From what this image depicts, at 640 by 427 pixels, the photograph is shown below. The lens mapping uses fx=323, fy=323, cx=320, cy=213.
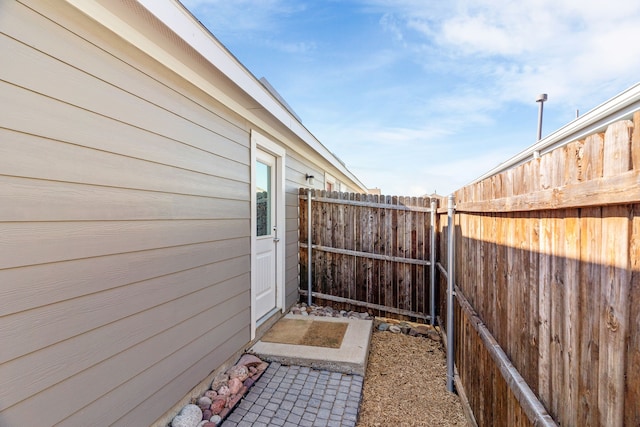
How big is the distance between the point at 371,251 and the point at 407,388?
7.28ft

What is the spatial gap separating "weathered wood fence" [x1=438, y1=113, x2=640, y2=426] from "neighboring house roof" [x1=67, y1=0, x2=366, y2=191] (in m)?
2.17

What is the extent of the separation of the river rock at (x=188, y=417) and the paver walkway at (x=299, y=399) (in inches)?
8.4

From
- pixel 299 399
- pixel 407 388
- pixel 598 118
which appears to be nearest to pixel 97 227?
pixel 299 399

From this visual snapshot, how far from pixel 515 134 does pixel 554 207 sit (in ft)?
46.1

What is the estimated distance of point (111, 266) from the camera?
6.07ft

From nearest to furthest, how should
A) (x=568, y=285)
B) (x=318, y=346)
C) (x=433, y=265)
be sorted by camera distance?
(x=568, y=285) → (x=318, y=346) → (x=433, y=265)

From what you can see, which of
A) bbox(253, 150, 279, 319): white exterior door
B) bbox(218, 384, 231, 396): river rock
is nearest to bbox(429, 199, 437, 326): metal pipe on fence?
bbox(253, 150, 279, 319): white exterior door

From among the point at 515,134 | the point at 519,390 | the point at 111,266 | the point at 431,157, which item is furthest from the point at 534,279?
the point at 431,157

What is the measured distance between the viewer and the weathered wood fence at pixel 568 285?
83 centimetres

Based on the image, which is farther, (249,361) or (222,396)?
(249,361)

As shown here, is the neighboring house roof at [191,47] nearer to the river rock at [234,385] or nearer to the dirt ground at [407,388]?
the river rock at [234,385]

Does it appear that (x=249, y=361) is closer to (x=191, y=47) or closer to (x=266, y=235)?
(x=266, y=235)

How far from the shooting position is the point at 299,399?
273cm

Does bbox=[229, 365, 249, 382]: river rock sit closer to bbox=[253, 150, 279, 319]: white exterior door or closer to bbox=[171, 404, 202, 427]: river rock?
bbox=[171, 404, 202, 427]: river rock
